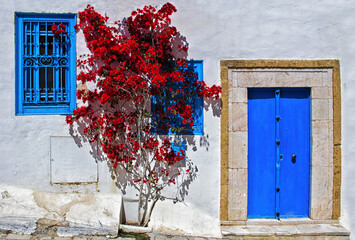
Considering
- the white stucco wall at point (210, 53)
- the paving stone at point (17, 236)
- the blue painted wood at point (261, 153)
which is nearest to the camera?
the paving stone at point (17, 236)

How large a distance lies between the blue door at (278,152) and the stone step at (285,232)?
236mm

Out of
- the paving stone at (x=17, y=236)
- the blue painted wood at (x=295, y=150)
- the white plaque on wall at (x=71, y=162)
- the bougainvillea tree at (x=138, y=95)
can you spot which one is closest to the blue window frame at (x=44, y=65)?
the bougainvillea tree at (x=138, y=95)

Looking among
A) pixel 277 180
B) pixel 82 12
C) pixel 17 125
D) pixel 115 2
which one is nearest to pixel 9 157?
pixel 17 125

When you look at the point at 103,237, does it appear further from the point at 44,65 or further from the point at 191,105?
the point at 44,65

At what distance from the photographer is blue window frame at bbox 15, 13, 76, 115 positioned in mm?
4285

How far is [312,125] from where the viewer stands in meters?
4.48

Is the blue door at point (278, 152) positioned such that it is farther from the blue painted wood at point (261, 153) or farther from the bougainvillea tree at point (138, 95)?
the bougainvillea tree at point (138, 95)

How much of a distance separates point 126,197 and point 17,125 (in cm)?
172

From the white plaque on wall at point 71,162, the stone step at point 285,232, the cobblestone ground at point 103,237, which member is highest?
the white plaque on wall at point 71,162

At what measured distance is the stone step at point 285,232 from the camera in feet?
14.0

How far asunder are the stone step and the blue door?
236mm

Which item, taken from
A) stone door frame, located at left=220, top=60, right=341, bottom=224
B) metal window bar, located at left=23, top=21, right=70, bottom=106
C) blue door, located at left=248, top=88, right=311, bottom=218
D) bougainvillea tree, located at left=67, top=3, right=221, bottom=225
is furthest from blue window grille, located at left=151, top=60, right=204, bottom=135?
metal window bar, located at left=23, top=21, right=70, bottom=106

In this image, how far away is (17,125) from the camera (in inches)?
168

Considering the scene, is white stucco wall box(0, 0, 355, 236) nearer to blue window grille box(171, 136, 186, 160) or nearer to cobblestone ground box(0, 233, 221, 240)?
blue window grille box(171, 136, 186, 160)
